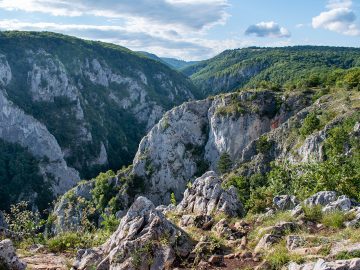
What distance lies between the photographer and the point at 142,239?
16938 mm

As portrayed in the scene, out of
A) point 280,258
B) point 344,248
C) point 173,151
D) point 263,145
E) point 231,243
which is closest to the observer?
point 344,248

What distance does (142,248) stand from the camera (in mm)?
16531

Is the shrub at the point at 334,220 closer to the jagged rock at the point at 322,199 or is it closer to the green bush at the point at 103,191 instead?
the jagged rock at the point at 322,199

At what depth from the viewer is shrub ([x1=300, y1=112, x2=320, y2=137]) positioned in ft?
232

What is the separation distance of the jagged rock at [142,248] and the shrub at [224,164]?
2929 inches

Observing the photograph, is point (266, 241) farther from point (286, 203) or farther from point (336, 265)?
point (286, 203)

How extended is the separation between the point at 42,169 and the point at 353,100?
130551 mm

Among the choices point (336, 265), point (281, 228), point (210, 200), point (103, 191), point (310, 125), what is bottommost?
point (103, 191)

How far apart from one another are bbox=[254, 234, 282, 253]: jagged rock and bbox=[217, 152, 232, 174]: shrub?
75.3m

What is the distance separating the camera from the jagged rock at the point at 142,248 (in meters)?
16.3

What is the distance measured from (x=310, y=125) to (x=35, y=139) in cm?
13401

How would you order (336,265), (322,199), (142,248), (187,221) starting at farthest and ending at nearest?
(187,221), (322,199), (142,248), (336,265)

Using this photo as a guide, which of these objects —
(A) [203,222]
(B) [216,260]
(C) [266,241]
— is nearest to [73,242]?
(A) [203,222]

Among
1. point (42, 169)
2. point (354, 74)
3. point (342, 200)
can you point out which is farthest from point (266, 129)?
point (42, 169)
